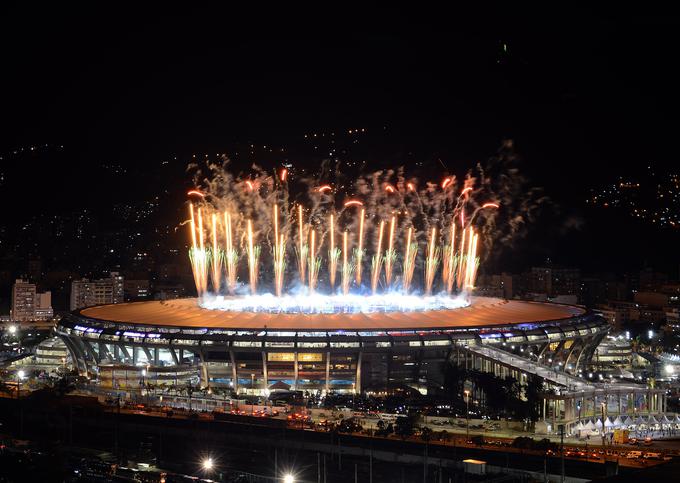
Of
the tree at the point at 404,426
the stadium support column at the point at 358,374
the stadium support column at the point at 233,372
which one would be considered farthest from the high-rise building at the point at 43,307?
the tree at the point at 404,426

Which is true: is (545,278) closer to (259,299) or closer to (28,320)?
(259,299)

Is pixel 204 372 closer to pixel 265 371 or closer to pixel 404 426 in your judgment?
pixel 265 371

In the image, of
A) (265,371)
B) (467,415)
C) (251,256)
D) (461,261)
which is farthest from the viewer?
(461,261)

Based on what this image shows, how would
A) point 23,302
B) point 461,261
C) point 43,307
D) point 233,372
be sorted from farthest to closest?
point 43,307
point 23,302
point 461,261
point 233,372

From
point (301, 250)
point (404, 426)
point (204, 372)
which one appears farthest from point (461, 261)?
point (404, 426)

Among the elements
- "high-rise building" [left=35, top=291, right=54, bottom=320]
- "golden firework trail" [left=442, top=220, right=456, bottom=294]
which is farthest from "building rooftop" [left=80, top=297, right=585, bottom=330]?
"high-rise building" [left=35, top=291, right=54, bottom=320]

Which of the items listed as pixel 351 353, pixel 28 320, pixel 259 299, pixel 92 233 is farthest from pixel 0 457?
pixel 92 233
